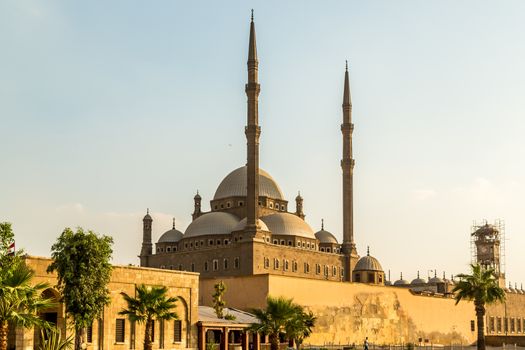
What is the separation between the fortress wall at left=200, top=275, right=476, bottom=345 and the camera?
5141cm

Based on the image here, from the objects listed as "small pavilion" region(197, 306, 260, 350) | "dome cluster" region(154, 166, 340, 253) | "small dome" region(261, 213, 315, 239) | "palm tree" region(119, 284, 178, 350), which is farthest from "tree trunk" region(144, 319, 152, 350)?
"small dome" region(261, 213, 315, 239)

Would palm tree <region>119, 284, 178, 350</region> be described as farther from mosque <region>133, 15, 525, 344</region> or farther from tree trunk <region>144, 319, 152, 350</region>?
mosque <region>133, 15, 525, 344</region>

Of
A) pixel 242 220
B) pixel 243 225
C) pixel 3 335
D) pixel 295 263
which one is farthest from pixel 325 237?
pixel 3 335

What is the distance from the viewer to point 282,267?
67625 mm

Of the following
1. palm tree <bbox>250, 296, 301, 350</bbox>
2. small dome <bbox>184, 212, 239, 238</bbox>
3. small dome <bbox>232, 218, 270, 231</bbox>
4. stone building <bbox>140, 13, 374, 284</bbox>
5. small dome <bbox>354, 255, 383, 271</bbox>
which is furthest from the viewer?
small dome <bbox>354, 255, 383, 271</bbox>

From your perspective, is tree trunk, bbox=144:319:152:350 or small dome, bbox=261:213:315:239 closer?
tree trunk, bbox=144:319:152:350

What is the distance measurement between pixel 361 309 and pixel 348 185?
18.0 meters

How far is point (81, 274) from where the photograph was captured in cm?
2989

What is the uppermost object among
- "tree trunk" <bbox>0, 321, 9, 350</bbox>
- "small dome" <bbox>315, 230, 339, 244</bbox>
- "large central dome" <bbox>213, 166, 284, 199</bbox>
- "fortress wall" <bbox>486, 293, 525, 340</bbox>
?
"large central dome" <bbox>213, 166, 284, 199</bbox>

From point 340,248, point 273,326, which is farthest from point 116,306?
point 340,248

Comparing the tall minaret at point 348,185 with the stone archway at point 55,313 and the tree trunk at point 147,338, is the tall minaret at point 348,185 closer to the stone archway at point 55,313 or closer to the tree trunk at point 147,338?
the tree trunk at point 147,338

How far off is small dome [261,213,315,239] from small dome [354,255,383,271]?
17.9 feet

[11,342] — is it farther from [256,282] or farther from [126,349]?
[256,282]

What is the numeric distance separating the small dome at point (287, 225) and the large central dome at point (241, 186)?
3395 mm
